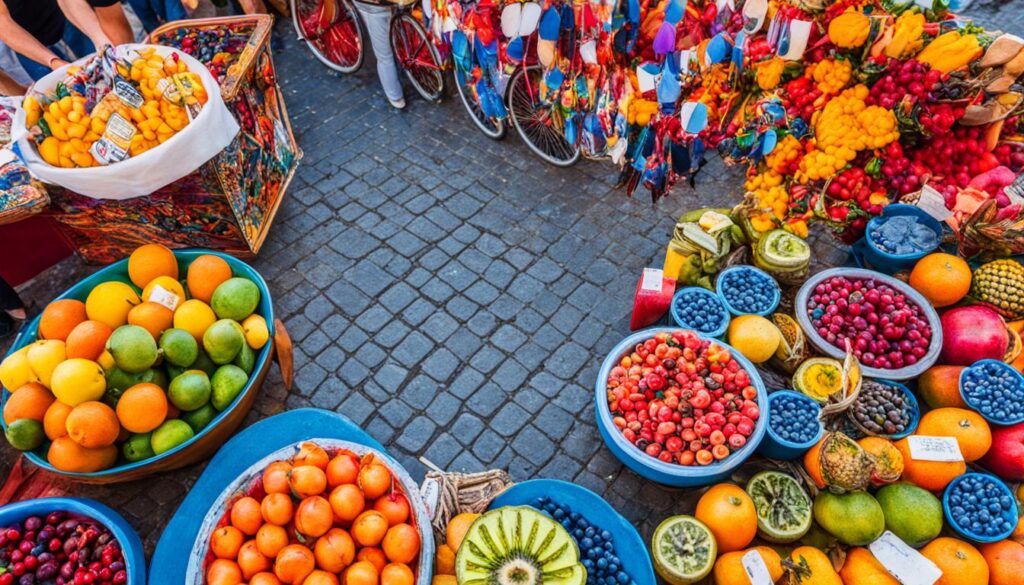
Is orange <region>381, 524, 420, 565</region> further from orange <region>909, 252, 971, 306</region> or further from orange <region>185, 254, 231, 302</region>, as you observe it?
orange <region>909, 252, 971, 306</region>

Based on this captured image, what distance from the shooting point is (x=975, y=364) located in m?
3.40

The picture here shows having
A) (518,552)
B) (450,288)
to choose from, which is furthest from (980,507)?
(450,288)

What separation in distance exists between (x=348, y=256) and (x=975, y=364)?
165 inches

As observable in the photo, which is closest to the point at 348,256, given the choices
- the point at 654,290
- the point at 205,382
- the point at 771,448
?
the point at 205,382

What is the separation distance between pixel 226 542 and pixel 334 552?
0.44 metres

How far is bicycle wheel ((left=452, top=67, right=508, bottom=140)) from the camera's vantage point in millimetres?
5605

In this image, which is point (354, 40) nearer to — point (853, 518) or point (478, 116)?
point (478, 116)

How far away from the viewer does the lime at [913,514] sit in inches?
117

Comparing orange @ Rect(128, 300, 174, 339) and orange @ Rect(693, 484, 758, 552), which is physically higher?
orange @ Rect(128, 300, 174, 339)

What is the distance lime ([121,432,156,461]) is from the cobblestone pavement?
714 millimetres

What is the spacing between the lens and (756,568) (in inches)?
110

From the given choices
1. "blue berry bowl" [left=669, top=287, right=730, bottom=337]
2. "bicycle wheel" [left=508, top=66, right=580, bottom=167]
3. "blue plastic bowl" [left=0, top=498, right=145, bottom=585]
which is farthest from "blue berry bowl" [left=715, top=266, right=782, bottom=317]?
"blue plastic bowl" [left=0, top=498, right=145, bottom=585]

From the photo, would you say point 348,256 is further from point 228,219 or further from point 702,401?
point 702,401

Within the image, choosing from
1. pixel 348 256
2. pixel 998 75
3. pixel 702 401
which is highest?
pixel 998 75
